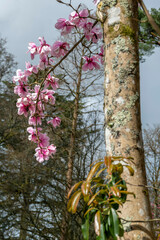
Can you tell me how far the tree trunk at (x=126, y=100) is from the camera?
1.02m

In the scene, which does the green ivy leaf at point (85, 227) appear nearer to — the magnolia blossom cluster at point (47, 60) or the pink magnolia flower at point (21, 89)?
the magnolia blossom cluster at point (47, 60)

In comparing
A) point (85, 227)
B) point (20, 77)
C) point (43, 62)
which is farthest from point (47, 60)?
point (85, 227)

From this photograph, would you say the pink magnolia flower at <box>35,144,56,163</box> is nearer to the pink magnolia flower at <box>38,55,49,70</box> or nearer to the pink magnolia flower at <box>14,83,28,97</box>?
the pink magnolia flower at <box>14,83,28,97</box>

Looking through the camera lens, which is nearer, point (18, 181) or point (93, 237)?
point (93, 237)

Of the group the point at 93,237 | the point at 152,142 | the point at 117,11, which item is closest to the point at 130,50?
the point at 117,11

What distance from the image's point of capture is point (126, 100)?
45.8 inches

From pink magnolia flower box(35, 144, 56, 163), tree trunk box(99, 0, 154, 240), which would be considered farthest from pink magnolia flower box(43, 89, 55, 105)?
tree trunk box(99, 0, 154, 240)

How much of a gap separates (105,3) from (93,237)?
449cm

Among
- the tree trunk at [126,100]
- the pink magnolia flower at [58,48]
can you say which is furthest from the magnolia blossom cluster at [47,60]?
the tree trunk at [126,100]

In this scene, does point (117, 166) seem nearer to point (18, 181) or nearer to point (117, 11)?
point (117, 11)

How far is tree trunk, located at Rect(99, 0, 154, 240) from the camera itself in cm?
102

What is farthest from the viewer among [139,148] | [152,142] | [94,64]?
[152,142]

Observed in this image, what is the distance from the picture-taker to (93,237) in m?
4.83

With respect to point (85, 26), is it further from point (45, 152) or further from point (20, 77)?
point (45, 152)
